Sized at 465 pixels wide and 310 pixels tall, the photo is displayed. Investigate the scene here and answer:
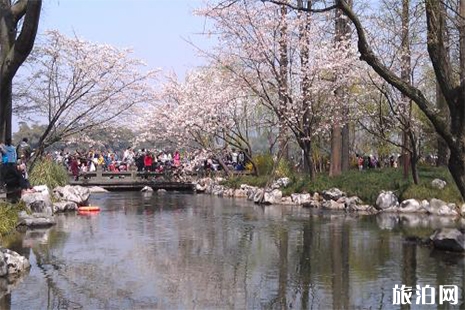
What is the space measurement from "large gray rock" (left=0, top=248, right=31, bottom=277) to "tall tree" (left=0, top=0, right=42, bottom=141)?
11.2 feet

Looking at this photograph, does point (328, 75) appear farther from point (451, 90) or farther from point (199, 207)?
point (451, 90)

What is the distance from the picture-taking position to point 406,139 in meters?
21.7

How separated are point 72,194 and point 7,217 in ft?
24.1

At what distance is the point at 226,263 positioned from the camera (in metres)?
11.1

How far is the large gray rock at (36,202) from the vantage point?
52.6 feet

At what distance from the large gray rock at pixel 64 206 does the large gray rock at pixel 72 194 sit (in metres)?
0.36

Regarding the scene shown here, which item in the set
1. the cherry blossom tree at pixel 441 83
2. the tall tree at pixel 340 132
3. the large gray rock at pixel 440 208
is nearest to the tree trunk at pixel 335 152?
the tall tree at pixel 340 132

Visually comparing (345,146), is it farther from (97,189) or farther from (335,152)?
(97,189)

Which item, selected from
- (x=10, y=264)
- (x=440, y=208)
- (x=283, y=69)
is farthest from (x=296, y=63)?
(x=10, y=264)

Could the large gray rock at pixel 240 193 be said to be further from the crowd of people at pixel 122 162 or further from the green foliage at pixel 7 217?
the green foliage at pixel 7 217

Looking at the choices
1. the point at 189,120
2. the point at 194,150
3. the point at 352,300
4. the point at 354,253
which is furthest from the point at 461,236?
the point at 194,150

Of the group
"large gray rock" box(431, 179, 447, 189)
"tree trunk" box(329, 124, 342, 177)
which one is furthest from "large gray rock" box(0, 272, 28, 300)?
"tree trunk" box(329, 124, 342, 177)

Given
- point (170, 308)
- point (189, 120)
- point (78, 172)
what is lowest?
point (170, 308)

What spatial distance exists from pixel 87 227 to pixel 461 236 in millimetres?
8910
